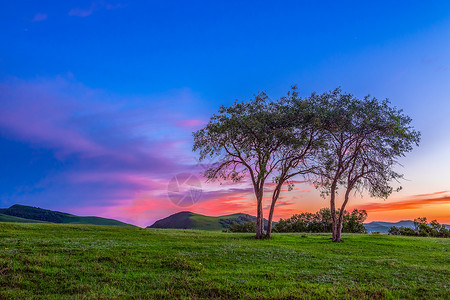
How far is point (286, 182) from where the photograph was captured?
136 feet

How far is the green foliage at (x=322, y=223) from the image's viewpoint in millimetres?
89438

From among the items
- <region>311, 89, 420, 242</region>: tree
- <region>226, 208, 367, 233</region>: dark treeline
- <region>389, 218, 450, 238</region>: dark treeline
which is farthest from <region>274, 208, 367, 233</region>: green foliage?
<region>311, 89, 420, 242</region>: tree

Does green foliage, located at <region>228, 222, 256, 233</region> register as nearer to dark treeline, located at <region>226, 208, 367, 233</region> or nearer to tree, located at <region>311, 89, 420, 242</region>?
dark treeline, located at <region>226, 208, 367, 233</region>

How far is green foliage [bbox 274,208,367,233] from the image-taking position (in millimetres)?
89438

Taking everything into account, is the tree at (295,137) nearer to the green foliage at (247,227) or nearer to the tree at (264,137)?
the tree at (264,137)

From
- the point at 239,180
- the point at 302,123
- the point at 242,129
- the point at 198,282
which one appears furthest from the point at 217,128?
the point at 198,282

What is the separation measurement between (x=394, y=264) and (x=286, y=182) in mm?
23047

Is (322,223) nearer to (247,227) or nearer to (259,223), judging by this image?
(247,227)

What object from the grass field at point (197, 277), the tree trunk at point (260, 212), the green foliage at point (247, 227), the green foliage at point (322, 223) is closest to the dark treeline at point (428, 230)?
the green foliage at point (322, 223)

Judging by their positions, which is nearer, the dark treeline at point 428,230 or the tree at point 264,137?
the tree at point 264,137

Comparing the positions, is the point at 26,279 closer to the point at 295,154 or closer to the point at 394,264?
the point at 394,264

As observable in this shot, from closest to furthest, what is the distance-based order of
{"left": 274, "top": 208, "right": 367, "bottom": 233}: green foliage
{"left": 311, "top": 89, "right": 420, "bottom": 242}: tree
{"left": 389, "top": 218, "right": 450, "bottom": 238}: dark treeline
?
{"left": 311, "top": 89, "right": 420, "bottom": 242}: tree < {"left": 389, "top": 218, "right": 450, "bottom": 238}: dark treeline < {"left": 274, "top": 208, "right": 367, "bottom": 233}: green foliage

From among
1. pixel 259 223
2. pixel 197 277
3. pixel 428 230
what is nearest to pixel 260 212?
pixel 259 223

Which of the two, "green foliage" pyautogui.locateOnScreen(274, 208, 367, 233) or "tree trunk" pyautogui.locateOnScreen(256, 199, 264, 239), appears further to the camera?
"green foliage" pyautogui.locateOnScreen(274, 208, 367, 233)
